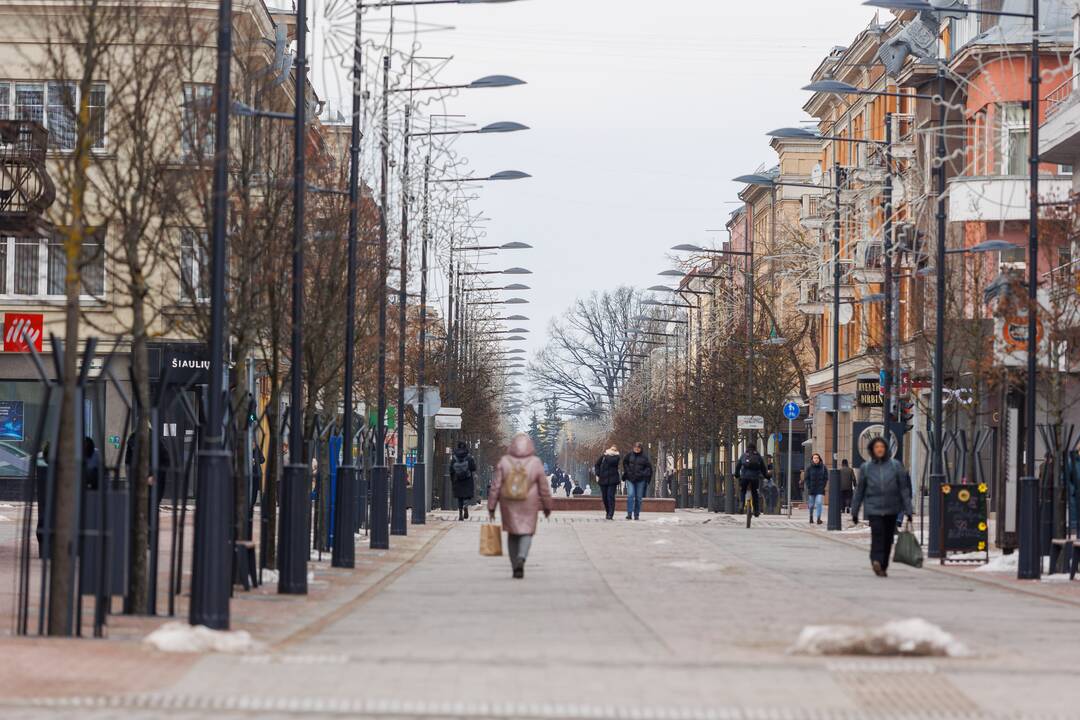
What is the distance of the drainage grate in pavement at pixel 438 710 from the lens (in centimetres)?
1100

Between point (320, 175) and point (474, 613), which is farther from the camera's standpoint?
point (320, 175)

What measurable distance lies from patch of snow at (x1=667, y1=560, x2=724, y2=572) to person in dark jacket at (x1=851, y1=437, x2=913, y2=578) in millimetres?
1971

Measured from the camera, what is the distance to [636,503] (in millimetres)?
51250

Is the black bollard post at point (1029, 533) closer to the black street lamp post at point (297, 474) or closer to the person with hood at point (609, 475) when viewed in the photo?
the black street lamp post at point (297, 474)

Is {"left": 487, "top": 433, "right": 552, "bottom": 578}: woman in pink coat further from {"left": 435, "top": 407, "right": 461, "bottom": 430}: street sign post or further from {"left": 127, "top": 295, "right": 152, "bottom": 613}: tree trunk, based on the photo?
{"left": 435, "top": 407, "right": 461, "bottom": 430}: street sign post

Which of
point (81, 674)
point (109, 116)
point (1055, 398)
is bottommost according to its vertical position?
point (81, 674)

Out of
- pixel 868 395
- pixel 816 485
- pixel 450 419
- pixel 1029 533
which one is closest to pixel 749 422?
pixel 816 485

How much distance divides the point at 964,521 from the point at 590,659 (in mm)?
17810

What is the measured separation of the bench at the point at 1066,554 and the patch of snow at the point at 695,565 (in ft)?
13.5

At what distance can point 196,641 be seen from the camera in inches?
568

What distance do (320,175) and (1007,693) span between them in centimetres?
1865

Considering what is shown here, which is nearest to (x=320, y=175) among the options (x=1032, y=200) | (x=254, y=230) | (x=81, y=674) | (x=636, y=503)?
(x=254, y=230)

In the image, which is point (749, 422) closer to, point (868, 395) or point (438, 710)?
point (868, 395)

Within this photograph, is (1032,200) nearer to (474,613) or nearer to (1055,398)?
(1055,398)
